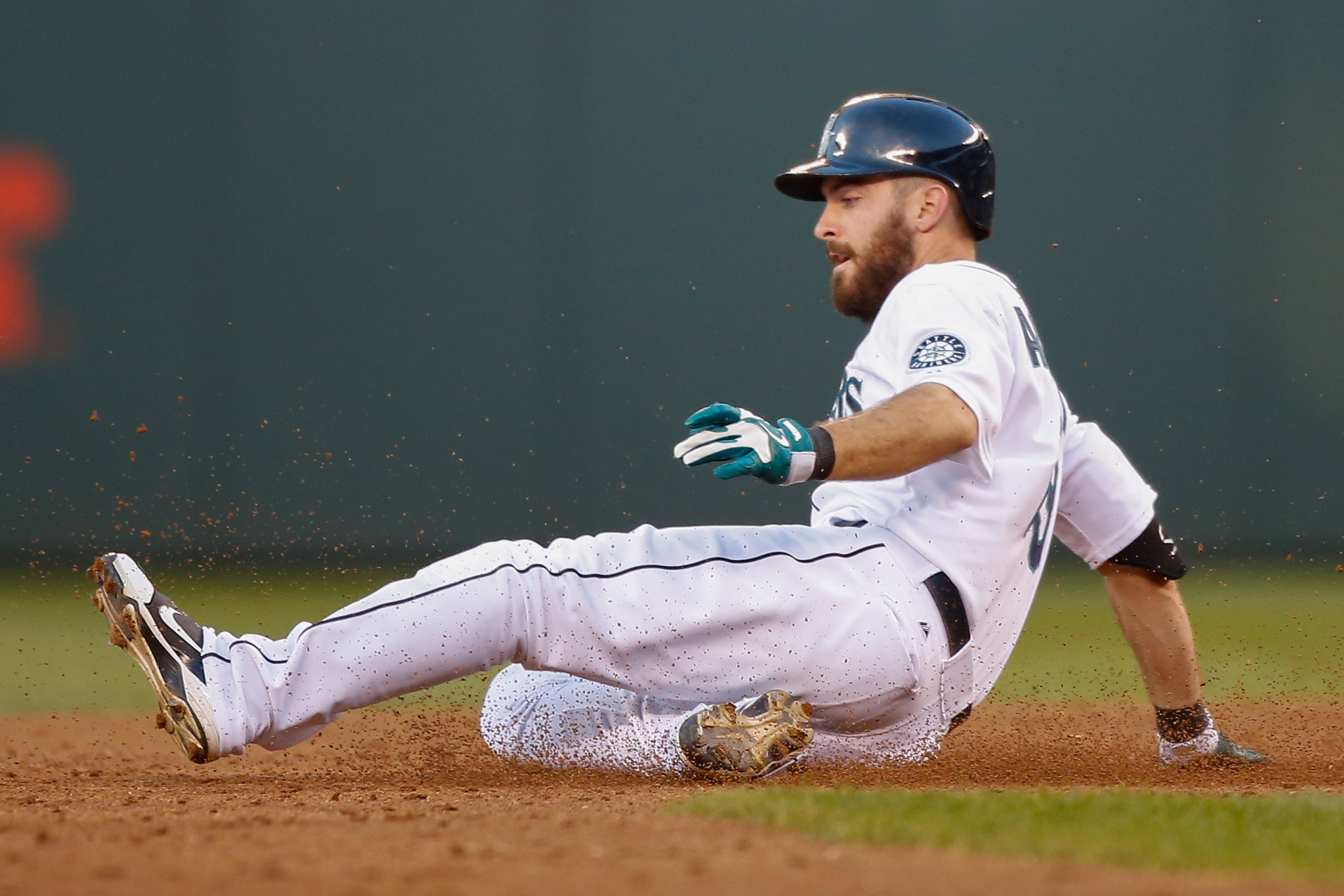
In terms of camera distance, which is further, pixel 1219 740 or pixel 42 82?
pixel 42 82

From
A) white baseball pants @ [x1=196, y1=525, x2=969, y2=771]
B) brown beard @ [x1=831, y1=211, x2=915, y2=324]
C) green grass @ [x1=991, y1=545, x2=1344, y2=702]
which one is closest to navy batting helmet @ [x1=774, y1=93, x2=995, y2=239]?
brown beard @ [x1=831, y1=211, x2=915, y2=324]

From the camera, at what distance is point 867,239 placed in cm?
270

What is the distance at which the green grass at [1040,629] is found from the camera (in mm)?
4582

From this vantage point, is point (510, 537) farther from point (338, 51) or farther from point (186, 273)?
point (338, 51)

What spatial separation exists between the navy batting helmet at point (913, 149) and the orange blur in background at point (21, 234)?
5976 mm

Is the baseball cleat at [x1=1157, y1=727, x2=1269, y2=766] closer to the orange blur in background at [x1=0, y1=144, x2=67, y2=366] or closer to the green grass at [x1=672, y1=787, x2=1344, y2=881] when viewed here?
the green grass at [x1=672, y1=787, x2=1344, y2=881]

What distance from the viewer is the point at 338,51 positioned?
7.86 m

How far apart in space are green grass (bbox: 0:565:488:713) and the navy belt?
219cm

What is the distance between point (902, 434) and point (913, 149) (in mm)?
732

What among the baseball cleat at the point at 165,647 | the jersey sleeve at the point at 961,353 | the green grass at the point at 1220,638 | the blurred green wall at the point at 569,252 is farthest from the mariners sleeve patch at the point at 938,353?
the blurred green wall at the point at 569,252

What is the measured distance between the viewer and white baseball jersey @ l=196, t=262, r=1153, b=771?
2.34m

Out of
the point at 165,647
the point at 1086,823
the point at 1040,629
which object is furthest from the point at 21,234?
the point at 1086,823

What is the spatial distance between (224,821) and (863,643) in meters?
1.02

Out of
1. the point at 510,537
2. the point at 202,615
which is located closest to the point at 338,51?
the point at 510,537
